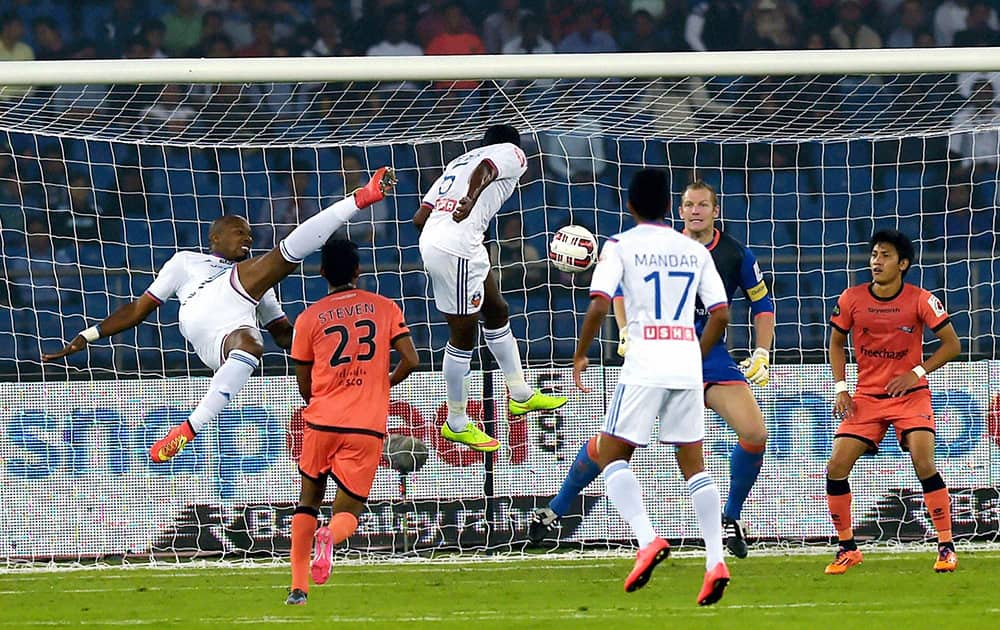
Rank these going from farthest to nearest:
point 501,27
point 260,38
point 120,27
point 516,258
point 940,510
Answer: point 260,38, point 501,27, point 120,27, point 516,258, point 940,510

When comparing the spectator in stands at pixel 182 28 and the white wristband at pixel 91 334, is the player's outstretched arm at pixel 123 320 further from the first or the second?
the spectator in stands at pixel 182 28

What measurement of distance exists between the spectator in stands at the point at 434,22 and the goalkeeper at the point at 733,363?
280 inches

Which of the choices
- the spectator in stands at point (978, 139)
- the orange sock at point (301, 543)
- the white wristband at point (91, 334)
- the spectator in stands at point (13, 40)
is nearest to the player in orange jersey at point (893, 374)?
the orange sock at point (301, 543)

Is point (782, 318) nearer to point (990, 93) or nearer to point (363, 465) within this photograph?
point (990, 93)

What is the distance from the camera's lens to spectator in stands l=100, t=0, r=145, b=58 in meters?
14.4

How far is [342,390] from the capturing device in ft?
23.9

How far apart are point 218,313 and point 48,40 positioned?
6.69 m

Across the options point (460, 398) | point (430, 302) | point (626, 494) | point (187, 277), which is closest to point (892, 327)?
point (626, 494)

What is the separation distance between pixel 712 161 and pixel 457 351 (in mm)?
3891

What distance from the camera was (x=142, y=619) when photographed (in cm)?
739

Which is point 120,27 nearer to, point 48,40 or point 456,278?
point 48,40

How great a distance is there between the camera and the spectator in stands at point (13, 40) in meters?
14.3

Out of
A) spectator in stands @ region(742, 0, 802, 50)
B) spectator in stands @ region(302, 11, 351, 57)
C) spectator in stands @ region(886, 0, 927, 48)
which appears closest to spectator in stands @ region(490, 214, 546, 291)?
spectator in stands @ region(302, 11, 351, 57)

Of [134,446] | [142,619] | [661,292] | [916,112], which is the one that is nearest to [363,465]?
[142,619]
